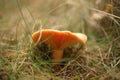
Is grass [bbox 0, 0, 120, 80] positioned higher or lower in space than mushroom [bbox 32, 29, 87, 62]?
lower

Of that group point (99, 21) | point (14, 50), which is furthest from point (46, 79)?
point (99, 21)

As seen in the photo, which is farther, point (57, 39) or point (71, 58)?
point (71, 58)

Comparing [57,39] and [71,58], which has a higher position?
[57,39]

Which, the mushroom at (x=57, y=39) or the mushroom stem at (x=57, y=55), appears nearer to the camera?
the mushroom at (x=57, y=39)

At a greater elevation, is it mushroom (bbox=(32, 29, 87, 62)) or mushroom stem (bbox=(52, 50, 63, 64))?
mushroom (bbox=(32, 29, 87, 62))

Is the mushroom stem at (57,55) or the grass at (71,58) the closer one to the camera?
the grass at (71,58)

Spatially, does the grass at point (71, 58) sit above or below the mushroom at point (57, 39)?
below

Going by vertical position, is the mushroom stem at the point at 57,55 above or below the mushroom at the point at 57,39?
below

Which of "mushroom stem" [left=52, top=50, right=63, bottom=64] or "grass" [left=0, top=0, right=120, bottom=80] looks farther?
"mushroom stem" [left=52, top=50, right=63, bottom=64]
